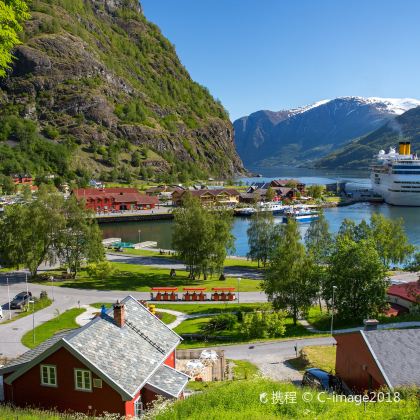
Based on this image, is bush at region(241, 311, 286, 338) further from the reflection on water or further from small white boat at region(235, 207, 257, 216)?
small white boat at region(235, 207, 257, 216)

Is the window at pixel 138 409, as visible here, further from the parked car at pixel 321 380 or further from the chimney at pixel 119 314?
the parked car at pixel 321 380

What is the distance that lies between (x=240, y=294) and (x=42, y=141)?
141 metres

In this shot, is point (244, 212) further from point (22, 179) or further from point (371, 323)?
point (371, 323)

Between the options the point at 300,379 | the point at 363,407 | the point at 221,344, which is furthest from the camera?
the point at 221,344

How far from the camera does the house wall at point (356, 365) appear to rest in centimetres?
1847

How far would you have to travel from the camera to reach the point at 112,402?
645 inches

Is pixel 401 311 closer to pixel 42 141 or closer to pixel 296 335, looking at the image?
pixel 296 335

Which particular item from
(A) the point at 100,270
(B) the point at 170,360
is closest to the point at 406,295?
(B) the point at 170,360

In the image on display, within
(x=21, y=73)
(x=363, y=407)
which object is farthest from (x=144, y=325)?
(x=21, y=73)

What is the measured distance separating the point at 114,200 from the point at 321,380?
349 feet

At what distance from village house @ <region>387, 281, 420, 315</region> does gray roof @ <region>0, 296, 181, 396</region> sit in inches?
866

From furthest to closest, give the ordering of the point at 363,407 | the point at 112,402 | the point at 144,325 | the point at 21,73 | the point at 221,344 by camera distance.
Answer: the point at 21,73
the point at 221,344
the point at 144,325
the point at 112,402
the point at 363,407

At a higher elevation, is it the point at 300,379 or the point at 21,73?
the point at 21,73

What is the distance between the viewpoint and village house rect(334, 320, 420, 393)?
1755cm
